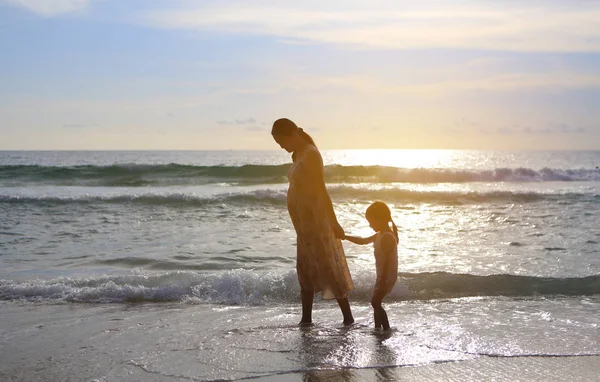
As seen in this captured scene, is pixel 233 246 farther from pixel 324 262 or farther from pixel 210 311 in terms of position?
pixel 324 262

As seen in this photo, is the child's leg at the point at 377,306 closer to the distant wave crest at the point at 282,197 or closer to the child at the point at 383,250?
the child at the point at 383,250

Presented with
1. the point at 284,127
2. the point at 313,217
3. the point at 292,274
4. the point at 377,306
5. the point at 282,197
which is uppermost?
the point at 284,127

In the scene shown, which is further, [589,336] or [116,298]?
[116,298]

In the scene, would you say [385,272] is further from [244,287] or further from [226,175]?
[226,175]

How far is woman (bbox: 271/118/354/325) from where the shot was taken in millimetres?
5742

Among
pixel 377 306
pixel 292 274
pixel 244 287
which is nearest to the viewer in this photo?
pixel 377 306

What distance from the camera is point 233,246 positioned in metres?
11.5

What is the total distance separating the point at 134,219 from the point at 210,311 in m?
9.01

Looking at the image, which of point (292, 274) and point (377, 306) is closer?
point (377, 306)

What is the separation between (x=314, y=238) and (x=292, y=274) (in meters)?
2.66

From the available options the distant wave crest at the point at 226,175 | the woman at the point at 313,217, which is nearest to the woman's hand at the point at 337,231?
the woman at the point at 313,217

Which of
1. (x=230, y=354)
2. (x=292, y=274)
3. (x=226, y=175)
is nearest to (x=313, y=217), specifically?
(x=230, y=354)

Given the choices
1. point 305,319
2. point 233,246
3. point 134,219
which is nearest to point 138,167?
point 134,219

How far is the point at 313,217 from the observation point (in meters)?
5.80
